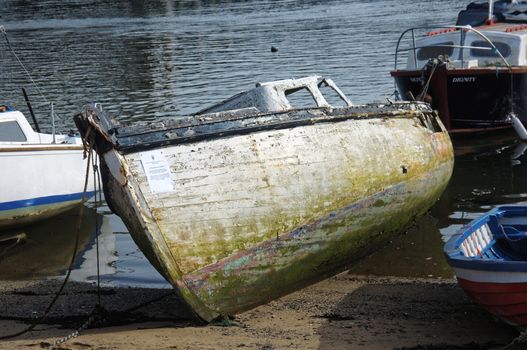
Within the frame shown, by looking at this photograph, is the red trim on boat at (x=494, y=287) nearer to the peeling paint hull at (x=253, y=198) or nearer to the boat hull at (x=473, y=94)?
the peeling paint hull at (x=253, y=198)

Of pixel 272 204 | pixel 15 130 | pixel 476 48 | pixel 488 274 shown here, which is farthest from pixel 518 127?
pixel 488 274

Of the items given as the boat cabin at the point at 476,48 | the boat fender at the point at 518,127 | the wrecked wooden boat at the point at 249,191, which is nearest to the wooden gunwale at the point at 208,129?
the wrecked wooden boat at the point at 249,191

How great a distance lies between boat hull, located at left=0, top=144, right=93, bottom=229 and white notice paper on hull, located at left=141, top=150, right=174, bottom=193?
16.0 feet

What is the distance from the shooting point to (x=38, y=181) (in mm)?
13312

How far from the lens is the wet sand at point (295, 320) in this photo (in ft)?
27.6

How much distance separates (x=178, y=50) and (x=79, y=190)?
24.4 m

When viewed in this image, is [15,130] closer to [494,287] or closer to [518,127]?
[494,287]

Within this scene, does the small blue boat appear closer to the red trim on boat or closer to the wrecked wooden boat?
the red trim on boat

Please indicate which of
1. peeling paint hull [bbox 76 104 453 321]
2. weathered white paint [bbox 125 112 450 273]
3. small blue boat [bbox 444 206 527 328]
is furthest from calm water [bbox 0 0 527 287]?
weathered white paint [bbox 125 112 450 273]

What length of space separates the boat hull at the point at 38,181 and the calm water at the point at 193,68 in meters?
0.41

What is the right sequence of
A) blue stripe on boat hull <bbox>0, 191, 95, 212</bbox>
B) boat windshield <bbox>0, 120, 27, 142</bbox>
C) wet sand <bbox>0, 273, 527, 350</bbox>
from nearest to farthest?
1. wet sand <bbox>0, 273, 527, 350</bbox>
2. blue stripe on boat hull <bbox>0, 191, 95, 212</bbox>
3. boat windshield <bbox>0, 120, 27, 142</bbox>

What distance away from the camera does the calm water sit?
1276 cm

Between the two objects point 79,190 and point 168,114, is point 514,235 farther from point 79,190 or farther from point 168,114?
point 168,114

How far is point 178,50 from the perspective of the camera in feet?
124
